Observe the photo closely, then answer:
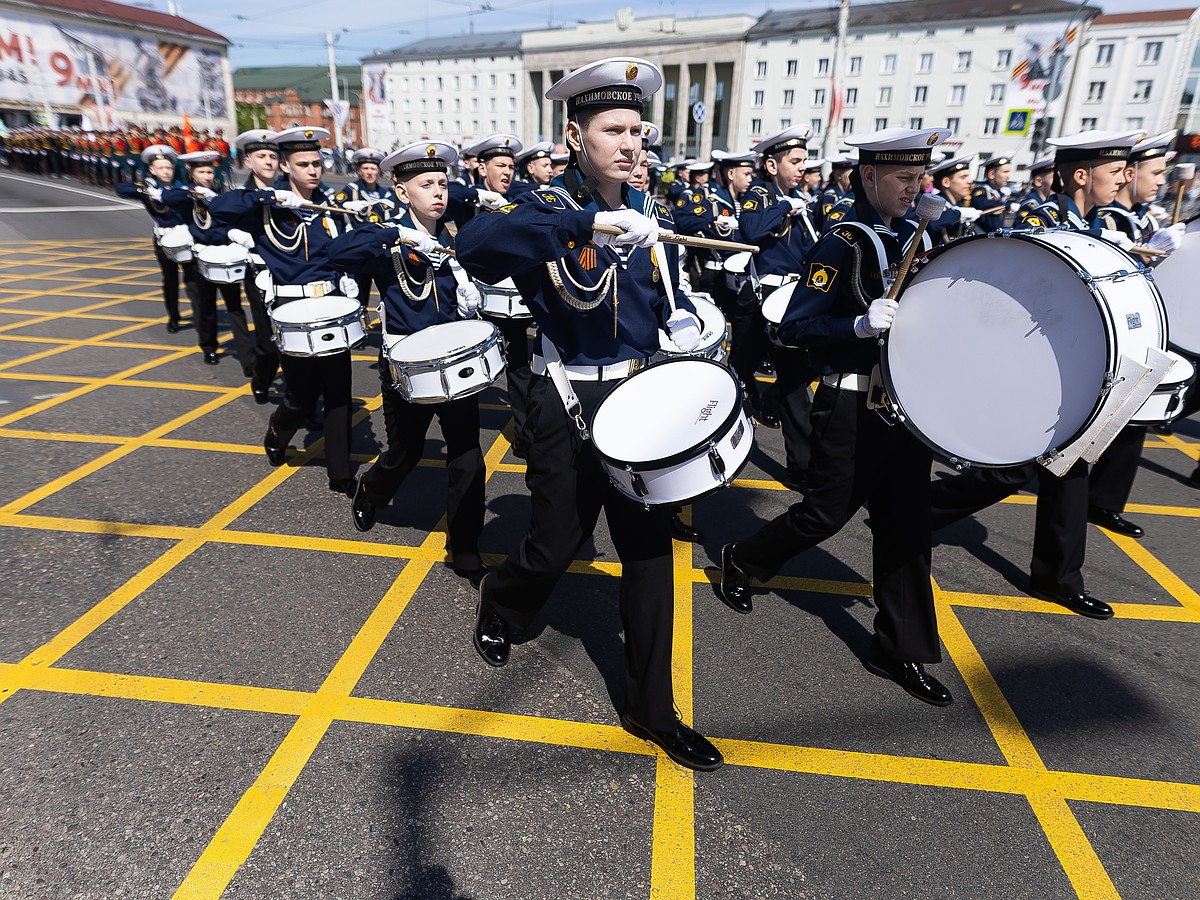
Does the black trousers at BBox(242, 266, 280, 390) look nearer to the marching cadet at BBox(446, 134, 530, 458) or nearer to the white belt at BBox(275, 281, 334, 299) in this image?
the white belt at BBox(275, 281, 334, 299)

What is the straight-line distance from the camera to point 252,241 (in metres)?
6.50

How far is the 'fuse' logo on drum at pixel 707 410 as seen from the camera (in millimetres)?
2554

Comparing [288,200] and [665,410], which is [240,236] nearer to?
[288,200]

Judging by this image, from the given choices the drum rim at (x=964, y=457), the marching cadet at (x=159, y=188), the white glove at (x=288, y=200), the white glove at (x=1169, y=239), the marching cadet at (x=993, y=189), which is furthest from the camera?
the marching cadet at (x=993, y=189)

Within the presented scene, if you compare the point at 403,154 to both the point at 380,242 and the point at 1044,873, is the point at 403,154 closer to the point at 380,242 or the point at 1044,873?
the point at 380,242

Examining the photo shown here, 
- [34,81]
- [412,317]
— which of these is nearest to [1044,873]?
[412,317]

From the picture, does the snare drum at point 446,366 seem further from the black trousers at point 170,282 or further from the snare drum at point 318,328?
the black trousers at point 170,282

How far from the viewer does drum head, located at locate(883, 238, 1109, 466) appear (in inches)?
91.4

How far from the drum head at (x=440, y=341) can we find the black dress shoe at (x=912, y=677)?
8.19 ft

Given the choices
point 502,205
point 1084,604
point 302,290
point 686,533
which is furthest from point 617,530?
A: point 302,290

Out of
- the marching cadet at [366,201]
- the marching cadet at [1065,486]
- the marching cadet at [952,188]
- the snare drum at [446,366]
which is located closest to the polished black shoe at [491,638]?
the snare drum at [446,366]

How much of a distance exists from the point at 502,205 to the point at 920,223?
3.41 m

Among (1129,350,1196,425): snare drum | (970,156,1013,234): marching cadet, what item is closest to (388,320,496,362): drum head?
(1129,350,1196,425): snare drum

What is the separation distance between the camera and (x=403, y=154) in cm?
402
